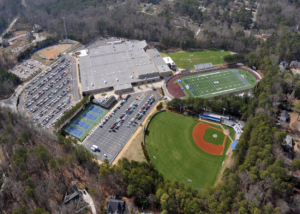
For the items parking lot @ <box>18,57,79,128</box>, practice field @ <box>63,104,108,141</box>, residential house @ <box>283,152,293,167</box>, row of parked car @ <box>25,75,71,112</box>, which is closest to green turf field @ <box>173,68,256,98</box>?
residential house @ <box>283,152,293,167</box>

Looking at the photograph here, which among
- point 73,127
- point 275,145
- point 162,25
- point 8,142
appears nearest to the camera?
point 275,145

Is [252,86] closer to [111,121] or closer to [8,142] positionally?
[111,121]

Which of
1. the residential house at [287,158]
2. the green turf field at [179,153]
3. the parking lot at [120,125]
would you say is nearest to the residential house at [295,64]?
the residential house at [287,158]

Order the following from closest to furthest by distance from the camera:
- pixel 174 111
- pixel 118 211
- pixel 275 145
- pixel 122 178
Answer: pixel 118 211 < pixel 122 178 < pixel 275 145 < pixel 174 111

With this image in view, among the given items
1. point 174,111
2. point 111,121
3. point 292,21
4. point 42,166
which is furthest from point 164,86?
point 292,21

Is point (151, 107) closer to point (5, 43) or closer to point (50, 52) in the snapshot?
point (50, 52)
